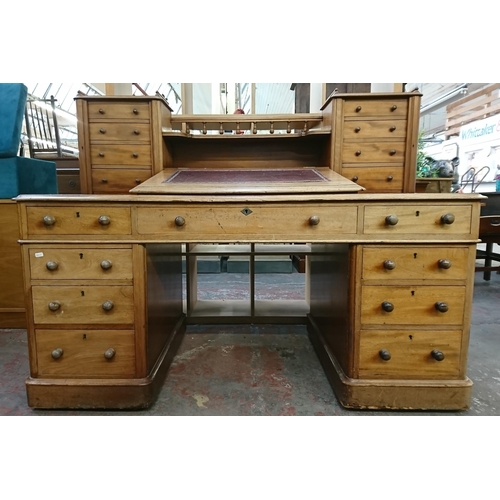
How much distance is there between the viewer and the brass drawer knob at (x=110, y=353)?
1.53m

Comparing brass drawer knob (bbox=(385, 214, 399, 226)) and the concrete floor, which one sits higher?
brass drawer knob (bbox=(385, 214, 399, 226))

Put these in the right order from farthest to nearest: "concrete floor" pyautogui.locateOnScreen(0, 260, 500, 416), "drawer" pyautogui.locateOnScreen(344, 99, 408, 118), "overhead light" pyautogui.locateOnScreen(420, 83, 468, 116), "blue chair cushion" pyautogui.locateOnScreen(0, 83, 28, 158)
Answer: "overhead light" pyautogui.locateOnScreen(420, 83, 468, 116), "blue chair cushion" pyautogui.locateOnScreen(0, 83, 28, 158), "drawer" pyautogui.locateOnScreen(344, 99, 408, 118), "concrete floor" pyautogui.locateOnScreen(0, 260, 500, 416)

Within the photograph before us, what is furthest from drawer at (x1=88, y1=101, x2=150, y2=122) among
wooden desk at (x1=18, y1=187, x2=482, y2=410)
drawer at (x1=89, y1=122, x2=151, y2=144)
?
wooden desk at (x1=18, y1=187, x2=482, y2=410)

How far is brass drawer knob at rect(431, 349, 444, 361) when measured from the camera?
1.50 metres

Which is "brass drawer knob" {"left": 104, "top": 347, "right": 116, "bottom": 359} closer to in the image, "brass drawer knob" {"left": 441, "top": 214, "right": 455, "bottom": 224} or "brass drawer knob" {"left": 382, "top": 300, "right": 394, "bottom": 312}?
"brass drawer knob" {"left": 382, "top": 300, "right": 394, "bottom": 312}

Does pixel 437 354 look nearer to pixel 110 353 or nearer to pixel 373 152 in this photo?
pixel 373 152

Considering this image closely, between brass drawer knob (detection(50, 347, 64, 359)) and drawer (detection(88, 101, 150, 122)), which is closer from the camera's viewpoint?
brass drawer knob (detection(50, 347, 64, 359))

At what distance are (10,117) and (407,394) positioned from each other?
2990 mm

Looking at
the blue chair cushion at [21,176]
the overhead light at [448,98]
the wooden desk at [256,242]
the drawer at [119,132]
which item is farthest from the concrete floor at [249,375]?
the overhead light at [448,98]

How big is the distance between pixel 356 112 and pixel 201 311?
183cm

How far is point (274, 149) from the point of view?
2225 mm

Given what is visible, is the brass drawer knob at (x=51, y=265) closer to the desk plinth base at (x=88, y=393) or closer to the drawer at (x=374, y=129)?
the desk plinth base at (x=88, y=393)

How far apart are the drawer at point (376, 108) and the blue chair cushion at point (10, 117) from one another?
2240 mm

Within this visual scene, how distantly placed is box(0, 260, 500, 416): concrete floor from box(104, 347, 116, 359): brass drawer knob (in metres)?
0.26
